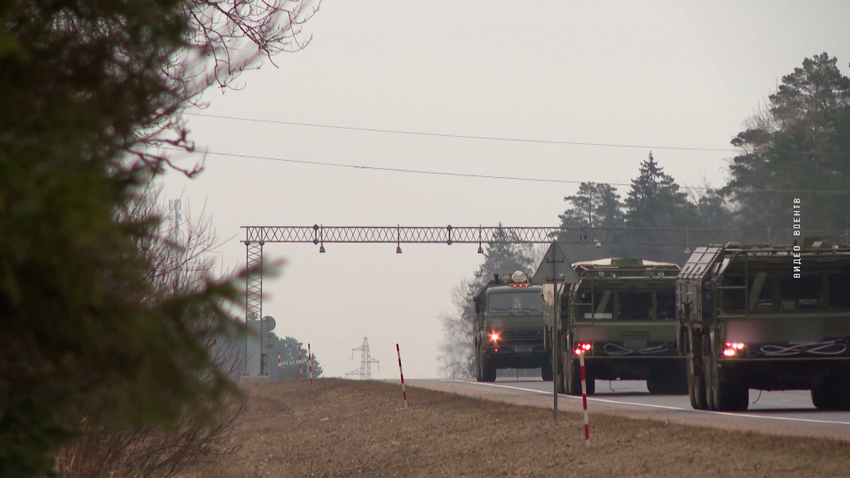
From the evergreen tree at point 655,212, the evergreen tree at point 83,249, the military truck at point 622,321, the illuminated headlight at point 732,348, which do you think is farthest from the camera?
the evergreen tree at point 655,212

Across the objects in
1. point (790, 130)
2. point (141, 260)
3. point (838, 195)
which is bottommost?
point (141, 260)

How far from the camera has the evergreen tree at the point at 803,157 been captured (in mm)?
57875

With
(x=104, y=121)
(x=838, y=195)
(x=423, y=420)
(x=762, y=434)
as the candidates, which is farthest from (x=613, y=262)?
(x=838, y=195)

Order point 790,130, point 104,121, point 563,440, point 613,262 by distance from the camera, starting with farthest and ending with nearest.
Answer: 1. point 790,130
2. point 613,262
3. point 563,440
4. point 104,121

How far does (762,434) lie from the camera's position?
42.1 ft

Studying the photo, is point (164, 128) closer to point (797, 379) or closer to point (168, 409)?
point (168, 409)

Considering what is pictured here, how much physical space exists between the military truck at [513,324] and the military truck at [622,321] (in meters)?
7.01

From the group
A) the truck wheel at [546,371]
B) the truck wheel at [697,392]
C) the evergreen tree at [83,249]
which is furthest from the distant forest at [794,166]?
the evergreen tree at [83,249]

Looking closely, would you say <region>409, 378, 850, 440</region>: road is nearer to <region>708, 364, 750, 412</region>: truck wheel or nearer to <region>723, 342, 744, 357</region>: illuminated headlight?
<region>708, 364, 750, 412</region>: truck wheel

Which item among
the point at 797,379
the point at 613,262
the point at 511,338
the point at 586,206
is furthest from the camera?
the point at 586,206

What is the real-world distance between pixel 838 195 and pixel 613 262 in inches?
1478

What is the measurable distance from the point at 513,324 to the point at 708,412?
13281 mm

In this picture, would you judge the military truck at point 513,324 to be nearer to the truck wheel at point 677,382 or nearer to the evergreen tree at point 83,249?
the truck wheel at point 677,382

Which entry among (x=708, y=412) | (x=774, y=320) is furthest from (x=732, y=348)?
(x=708, y=412)
